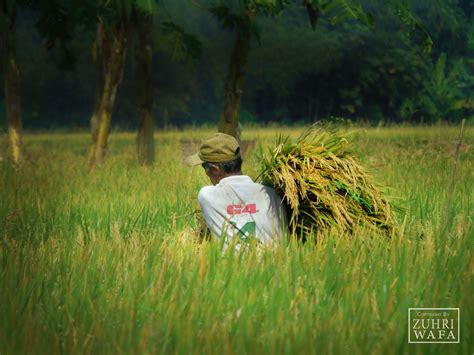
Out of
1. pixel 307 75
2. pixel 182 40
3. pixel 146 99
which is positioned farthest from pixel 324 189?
pixel 307 75

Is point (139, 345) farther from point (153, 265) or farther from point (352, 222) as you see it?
point (352, 222)

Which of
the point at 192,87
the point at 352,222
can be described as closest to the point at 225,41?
the point at 192,87

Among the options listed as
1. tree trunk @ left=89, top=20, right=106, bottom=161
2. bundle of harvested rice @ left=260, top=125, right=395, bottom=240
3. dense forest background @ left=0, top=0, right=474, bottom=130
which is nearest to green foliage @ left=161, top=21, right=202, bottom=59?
tree trunk @ left=89, top=20, right=106, bottom=161

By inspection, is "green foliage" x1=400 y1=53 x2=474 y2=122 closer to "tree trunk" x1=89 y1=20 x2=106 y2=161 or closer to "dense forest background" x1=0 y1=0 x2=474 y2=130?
"dense forest background" x1=0 y1=0 x2=474 y2=130

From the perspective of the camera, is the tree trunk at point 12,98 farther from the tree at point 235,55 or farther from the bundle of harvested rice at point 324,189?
the bundle of harvested rice at point 324,189

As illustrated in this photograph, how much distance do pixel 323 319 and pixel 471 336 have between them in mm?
614

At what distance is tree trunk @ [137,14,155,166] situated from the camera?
15922mm

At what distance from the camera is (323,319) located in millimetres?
3832

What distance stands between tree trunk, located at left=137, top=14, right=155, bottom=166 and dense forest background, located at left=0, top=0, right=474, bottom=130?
89.3ft

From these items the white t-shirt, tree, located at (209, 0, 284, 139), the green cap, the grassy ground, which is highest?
tree, located at (209, 0, 284, 139)

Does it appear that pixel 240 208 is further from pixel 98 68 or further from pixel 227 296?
pixel 98 68

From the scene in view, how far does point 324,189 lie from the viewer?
5539 mm

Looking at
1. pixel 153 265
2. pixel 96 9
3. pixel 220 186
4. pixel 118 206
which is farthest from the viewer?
pixel 96 9

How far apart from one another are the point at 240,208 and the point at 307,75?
45.3 meters
